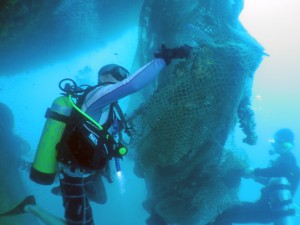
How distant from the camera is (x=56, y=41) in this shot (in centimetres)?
1205

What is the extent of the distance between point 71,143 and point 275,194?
5.75 m

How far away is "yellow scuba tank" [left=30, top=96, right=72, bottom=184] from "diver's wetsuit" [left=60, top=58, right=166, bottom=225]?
0.19 m

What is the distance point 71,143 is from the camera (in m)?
3.49

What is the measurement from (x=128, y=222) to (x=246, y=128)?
16.1 m

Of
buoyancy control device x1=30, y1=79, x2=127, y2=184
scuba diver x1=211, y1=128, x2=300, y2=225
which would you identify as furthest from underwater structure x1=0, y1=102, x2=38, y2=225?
scuba diver x1=211, y1=128, x2=300, y2=225

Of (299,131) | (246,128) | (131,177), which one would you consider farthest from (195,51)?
(299,131)

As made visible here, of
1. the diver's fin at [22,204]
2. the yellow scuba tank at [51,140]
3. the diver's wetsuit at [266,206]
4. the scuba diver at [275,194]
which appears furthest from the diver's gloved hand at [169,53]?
the diver's wetsuit at [266,206]

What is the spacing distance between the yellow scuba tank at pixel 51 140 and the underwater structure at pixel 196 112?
1.59 metres

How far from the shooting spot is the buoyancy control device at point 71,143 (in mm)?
3402

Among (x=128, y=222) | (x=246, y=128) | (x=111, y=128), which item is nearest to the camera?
(x=111, y=128)

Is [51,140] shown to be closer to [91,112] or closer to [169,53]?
[91,112]

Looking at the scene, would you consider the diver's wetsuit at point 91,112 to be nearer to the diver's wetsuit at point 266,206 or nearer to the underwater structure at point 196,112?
the underwater structure at point 196,112

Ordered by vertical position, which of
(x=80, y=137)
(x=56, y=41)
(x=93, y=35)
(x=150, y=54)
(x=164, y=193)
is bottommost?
(x=80, y=137)

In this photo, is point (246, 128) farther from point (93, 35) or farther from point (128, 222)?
point (128, 222)
